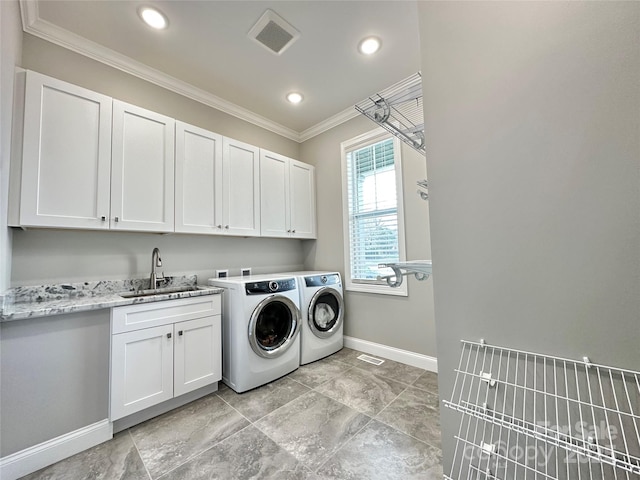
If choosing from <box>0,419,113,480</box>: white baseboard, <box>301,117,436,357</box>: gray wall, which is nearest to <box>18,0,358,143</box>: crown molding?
<box>301,117,436,357</box>: gray wall

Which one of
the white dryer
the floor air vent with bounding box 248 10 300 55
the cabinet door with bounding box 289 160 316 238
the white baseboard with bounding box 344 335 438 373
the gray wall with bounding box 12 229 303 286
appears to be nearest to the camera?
the gray wall with bounding box 12 229 303 286

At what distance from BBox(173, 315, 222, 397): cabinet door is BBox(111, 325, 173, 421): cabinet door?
6 cm

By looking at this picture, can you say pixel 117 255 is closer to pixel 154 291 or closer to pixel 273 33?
pixel 154 291

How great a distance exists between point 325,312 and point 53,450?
2217 mm

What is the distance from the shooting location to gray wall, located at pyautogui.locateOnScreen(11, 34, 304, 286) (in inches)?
71.4

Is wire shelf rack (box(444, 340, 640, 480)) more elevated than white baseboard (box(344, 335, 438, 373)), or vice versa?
wire shelf rack (box(444, 340, 640, 480))

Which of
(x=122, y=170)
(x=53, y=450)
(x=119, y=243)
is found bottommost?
(x=53, y=450)

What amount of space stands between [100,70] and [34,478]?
113 inches

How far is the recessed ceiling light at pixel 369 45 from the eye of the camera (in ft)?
6.91

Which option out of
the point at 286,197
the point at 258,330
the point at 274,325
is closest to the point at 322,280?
the point at 274,325

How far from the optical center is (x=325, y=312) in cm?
294

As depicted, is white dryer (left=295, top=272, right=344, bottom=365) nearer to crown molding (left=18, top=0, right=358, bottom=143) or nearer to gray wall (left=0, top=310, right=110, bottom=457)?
gray wall (left=0, top=310, right=110, bottom=457)

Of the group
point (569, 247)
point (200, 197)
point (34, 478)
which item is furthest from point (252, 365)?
point (569, 247)

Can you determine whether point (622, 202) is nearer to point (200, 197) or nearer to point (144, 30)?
point (200, 197)
